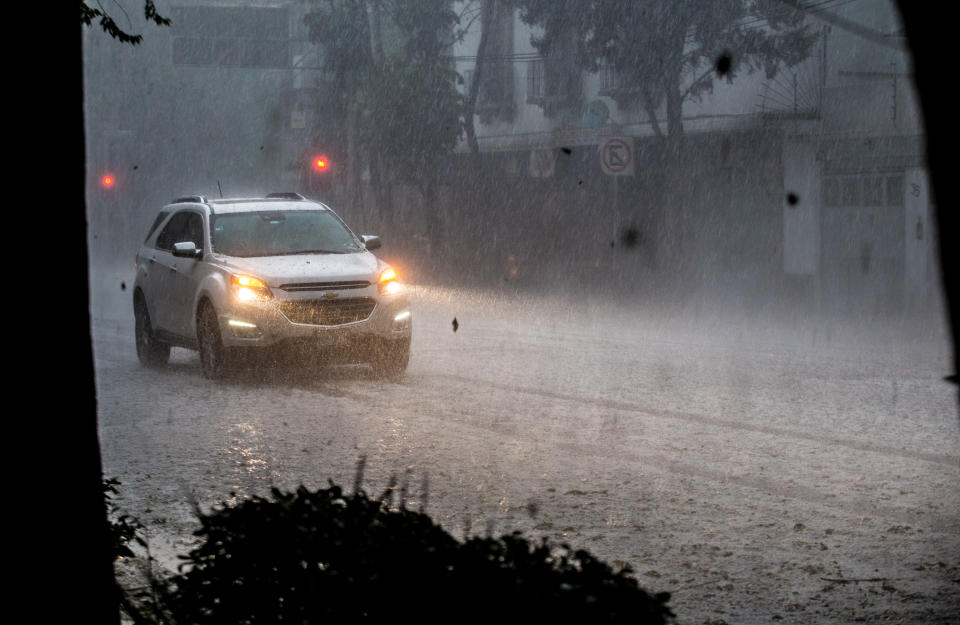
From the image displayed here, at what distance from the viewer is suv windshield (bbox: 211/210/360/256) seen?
44.1ft

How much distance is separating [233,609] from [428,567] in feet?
2.52

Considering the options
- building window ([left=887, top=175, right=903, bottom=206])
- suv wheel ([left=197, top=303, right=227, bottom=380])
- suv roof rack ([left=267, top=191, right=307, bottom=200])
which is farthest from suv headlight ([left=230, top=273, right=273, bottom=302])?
building window ([left=887, top=175, right=903, bottom=206])

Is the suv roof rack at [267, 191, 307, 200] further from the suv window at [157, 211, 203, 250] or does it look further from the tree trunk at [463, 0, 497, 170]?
the tree trunk at [463, 0, 497, 170]

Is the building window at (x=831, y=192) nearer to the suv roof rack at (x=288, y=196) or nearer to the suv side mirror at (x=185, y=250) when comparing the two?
the suv roof rack at (x=288, y=196)

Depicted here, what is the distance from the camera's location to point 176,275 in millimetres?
13852

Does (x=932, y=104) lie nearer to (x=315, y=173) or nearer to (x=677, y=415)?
(x=677, y=415)

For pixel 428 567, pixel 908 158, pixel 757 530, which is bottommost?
pixel 757 530

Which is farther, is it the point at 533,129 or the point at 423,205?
the point at 423,205

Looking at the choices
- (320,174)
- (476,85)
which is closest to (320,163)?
(320,174)

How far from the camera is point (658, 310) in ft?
70.7

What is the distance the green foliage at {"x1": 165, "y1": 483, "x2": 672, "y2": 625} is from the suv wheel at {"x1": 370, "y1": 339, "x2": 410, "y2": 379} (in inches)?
339

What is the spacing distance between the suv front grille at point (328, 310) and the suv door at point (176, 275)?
4.60 ft

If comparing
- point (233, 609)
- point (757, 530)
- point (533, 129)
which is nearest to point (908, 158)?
point (533, 129)

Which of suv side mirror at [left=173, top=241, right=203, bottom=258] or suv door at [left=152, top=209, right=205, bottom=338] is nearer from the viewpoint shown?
suv side mirror at [left=173, top=241, right=203, bottom=258]
